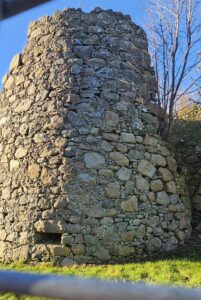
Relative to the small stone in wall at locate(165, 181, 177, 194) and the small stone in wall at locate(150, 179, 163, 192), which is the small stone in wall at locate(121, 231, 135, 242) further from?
the small stone in wall at locate(165, 181, 177, 194)

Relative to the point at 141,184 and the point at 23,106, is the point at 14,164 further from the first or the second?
the point at 141,184

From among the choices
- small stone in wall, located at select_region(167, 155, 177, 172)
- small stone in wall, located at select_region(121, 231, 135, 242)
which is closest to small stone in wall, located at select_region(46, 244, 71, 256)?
small stone in wall, located at select_region(121, 231, 135, 242)

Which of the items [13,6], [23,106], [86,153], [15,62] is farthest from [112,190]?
[13,6]

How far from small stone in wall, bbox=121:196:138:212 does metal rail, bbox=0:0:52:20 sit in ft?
17.7

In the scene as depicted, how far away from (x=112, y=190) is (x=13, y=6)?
17.6 feet

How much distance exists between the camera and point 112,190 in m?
6.24

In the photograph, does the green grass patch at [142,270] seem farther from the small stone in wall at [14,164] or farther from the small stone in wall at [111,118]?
the small stone in wall at [111,118]

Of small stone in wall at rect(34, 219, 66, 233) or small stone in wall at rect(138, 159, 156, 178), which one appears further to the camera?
small stone in wall at rect(138, 159, 156, 178)

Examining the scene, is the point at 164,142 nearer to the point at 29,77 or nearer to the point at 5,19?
the point at 29,77

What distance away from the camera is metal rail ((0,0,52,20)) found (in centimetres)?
92

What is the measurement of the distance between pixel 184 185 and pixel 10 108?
9.90 feet

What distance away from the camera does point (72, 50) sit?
6.84 m

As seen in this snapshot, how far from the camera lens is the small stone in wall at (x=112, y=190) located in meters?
6.21

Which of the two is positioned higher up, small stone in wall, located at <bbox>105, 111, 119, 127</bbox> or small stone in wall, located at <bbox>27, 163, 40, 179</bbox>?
small stone in wall, located at <bbox>105, 111, 119, 127</bbox>
